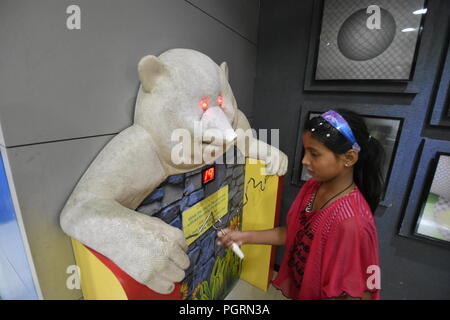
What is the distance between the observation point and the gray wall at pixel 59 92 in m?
0.48

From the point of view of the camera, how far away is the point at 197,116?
671 mm

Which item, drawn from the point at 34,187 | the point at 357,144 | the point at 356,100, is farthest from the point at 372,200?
the point at 34,187

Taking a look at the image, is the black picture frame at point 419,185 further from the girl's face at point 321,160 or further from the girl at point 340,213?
the girl's face at point 321,160

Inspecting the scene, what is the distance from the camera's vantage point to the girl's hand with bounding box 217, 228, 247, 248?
949mm

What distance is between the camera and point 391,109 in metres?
1.33

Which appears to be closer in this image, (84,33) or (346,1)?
(84,33)

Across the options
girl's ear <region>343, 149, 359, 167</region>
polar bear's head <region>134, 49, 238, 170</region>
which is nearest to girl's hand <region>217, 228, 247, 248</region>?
polar bear's head <region>134, 49, 238, 170</region>

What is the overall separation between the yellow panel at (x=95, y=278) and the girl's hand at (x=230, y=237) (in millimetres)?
472

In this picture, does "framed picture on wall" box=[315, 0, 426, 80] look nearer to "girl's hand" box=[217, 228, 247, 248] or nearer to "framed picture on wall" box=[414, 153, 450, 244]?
"framed picture on wall" box=[414, 153, 450, 244]

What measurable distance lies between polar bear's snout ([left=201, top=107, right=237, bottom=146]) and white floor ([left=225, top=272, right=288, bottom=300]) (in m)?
1.52

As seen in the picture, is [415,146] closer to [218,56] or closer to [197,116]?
[218,56]

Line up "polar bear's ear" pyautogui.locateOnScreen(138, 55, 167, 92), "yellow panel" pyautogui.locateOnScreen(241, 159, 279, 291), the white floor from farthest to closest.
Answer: the white floor
"yellow panel" pyautogui.locateOnScreen(241, 159, 279, 291)
"polar bear's ear" pyautogui.locateOnScreen(138, 55, 167, 92)
